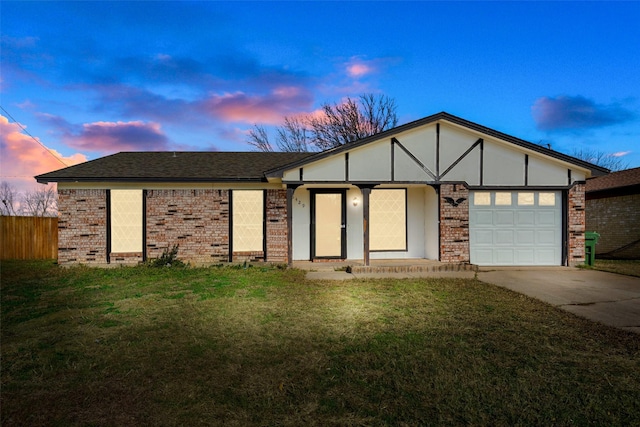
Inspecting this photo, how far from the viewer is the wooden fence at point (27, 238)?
14.6m

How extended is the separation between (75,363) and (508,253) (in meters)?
11.3

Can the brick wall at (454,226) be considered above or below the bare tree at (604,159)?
below

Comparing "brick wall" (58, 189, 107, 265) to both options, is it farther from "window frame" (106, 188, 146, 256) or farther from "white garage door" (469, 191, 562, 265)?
"white garage door" (469, 191, 562, 265)

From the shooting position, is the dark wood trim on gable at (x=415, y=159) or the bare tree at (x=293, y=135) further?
the bare tree at (x=293, y=135)

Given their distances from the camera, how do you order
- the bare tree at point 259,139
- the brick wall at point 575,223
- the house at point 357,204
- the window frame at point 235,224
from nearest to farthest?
the house at point 357,204
the brick wall at point 575,223
the window frame at point 235,224
the bare tree at point 259,139

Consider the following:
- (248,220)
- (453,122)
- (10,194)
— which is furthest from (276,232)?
(10,194)

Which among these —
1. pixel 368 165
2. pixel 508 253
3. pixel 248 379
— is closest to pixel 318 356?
pixel 248 379

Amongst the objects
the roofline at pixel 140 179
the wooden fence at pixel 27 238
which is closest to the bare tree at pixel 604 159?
the roofline at pixel 140 179

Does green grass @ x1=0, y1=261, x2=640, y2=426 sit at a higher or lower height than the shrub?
lower

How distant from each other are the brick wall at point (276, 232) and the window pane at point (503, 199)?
695 centimetres

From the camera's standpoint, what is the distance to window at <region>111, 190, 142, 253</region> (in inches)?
443

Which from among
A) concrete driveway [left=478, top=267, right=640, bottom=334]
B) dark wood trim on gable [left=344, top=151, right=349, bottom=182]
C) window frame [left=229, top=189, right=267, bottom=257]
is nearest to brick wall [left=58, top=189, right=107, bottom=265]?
window frame [left=229, top=189, right=267, bottom=257]

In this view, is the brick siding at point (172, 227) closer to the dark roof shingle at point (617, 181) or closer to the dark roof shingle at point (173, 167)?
the dark roof shingle at point (173, 167)

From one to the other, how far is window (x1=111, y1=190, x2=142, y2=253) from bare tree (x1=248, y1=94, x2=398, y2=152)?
19.5 m
